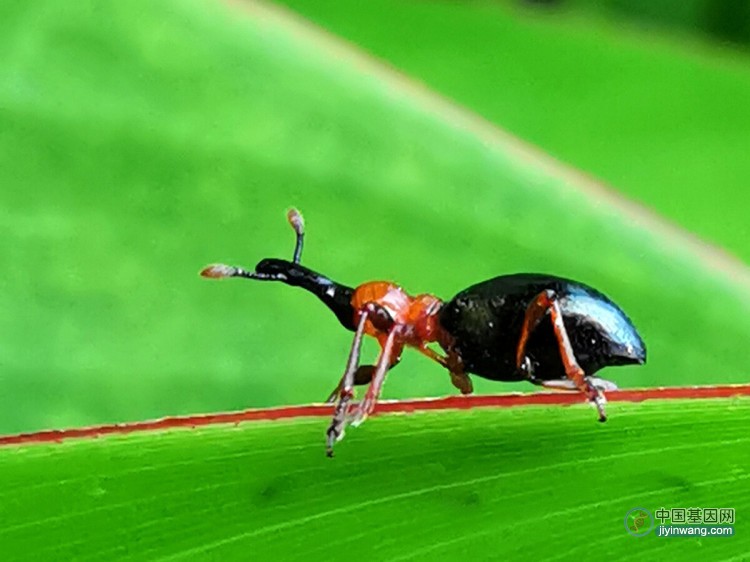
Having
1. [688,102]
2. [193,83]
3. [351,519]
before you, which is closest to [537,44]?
[688,102]

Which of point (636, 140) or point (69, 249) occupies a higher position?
point (636, 140)

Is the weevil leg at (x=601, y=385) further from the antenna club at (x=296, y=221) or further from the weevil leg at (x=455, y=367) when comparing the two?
the antenna club at (x=296, y=221)

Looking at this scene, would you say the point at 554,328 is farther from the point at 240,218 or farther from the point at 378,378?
the point at 240,218

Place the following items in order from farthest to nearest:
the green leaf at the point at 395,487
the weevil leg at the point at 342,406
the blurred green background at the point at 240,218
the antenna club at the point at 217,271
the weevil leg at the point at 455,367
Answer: the blurred green background at the point at 240,218 → the weevil leg at the point at 455,367 → the antenna club at the point at 217,271 → the weevil leg at the point at 342,406 → the green leaf at the point at 395,487

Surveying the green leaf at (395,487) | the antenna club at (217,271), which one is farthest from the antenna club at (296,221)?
the green leaf at (395,487)

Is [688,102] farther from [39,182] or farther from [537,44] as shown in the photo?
[39,182]

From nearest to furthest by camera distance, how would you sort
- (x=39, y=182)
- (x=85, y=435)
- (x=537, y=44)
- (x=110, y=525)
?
(x=110, y=525), (x=85, y=435), (x=39, y=182), (x=537, y=44)
